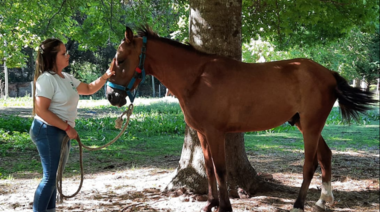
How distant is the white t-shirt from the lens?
331cm

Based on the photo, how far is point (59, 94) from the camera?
340 cm

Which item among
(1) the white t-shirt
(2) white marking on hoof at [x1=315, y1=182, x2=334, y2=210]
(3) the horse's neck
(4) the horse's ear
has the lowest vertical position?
(2) white marking on hoof at [x1=315, y1=182, x2=334, y2=210]

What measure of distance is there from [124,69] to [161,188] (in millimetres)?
2006

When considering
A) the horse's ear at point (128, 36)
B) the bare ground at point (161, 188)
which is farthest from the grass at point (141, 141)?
the horse's ear at point (128, 36)

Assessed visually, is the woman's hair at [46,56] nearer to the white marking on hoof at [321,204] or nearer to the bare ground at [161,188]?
the bare ground at [161,188]

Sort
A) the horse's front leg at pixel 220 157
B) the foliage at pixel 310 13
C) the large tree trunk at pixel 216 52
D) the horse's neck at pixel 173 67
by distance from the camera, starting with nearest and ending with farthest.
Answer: the horse's front leg at pixel 220 157, the horse's neck at pixel 173 67, the large tree trunk at pixel 216 52, the foliage at pixel 310 13

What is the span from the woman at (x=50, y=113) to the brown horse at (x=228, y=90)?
0.55m

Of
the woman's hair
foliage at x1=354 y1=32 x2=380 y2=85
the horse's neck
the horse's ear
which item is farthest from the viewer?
foliage at x1=354 y1=32 x2=380 y2=85

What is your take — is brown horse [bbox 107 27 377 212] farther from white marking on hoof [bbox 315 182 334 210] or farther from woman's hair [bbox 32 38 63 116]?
woman's hair [bbox 32 38 63 116]

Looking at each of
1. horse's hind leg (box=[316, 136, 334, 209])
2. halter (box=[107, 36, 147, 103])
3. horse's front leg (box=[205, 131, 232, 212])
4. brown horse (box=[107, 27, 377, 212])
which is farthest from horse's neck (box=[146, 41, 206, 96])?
horse's hind leg (box=[316, 136, 334, 209])

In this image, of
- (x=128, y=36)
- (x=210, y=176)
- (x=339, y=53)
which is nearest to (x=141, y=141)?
(x=210, y=176)

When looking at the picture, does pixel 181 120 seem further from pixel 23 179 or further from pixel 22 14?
pixel 23 179

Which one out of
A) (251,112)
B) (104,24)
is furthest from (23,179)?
(104,24)

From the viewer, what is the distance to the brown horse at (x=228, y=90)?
3875 mm
